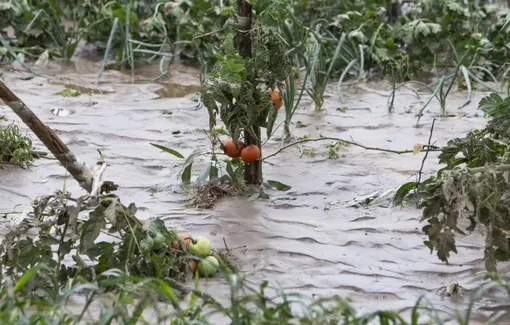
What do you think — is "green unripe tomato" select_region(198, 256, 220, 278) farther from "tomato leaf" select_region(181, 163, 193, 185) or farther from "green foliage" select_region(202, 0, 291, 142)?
"tomato leaf" select_region(181, 163, 193, 185)

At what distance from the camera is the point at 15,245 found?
358cm

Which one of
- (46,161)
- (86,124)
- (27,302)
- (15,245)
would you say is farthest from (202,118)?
(27,302)

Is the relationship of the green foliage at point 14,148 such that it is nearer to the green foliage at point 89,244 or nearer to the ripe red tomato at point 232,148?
the ripe red tomato at point 232,148

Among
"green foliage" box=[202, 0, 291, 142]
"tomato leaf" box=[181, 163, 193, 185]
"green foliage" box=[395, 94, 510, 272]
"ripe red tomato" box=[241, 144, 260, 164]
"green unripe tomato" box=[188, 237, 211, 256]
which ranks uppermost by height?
"green foliage" box=[202, 0, 291, 142]

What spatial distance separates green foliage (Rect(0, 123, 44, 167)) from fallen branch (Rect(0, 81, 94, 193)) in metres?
1.62

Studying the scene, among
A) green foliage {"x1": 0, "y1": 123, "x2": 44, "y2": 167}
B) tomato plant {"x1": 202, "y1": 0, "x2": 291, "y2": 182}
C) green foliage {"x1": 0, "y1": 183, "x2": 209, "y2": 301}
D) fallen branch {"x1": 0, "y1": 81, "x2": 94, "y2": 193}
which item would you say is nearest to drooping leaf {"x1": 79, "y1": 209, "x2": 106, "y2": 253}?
green foliage {"x1": 0, "y1": 183, "x2": 209, "y2": 301}

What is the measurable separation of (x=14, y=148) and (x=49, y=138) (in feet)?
5.77

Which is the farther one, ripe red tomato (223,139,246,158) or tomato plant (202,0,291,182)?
ripe red tomato (223,139,246,158)

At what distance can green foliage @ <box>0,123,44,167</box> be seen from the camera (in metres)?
5.25

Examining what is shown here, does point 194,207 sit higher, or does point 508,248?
point 508,248

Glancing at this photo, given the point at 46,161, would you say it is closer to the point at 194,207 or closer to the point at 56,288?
the point at 194,207

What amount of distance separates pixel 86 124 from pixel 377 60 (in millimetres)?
2527

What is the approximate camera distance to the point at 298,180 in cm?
527

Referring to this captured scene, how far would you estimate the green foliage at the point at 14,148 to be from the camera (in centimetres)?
525
